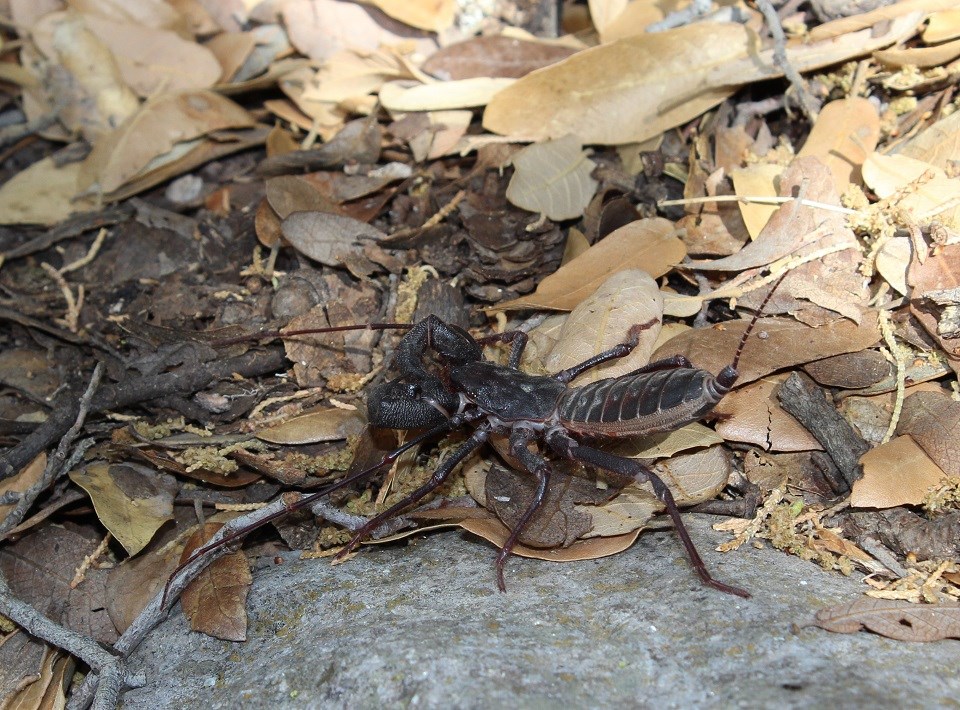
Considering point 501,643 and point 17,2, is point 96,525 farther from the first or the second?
point 17,2

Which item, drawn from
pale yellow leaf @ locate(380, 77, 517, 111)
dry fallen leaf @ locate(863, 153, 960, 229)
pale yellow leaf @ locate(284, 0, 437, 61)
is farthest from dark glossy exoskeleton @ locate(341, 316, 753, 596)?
pale yellow leaf @ locate(284, 0, 437, 61)

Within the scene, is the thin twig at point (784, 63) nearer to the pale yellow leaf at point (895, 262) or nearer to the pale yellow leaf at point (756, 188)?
the pale yellow leaf at point (756, 188)

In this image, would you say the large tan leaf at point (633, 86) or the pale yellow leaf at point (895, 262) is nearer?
the pale yellow leaf at point (895, 262)

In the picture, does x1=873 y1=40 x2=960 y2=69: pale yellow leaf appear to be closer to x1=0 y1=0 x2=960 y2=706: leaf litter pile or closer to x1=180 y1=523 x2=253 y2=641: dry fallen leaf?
x1=0 y1=0 x2=960 y2=706: leaf litter pile

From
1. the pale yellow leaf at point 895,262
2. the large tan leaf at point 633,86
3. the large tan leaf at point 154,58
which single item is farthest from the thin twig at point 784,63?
the large tan leaf at point 154,58

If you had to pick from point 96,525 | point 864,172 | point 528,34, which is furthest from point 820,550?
point 528,34

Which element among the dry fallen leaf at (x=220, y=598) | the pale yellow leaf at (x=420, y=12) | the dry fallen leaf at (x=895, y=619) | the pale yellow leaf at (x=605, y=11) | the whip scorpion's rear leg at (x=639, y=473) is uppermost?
the pale yellow leaf at (x=605, y=11)
